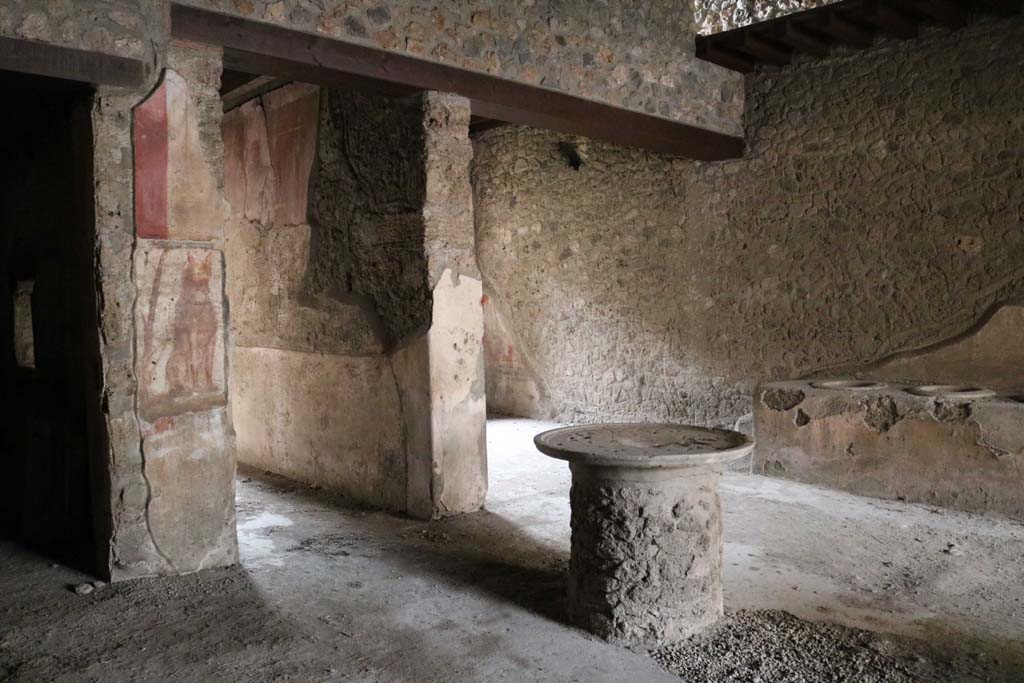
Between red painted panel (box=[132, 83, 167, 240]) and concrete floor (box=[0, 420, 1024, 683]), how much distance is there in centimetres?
149

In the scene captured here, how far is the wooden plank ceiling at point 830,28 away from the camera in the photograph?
16.0 feet

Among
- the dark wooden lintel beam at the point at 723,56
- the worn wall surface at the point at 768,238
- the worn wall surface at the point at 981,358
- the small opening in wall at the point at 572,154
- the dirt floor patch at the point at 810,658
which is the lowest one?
the dirt floor patch at the point at 810,658

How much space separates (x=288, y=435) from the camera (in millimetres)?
5371

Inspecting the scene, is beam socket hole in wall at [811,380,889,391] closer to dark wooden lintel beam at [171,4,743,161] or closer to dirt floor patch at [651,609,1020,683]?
dark wooden lintel beam at [171,4,743,161]

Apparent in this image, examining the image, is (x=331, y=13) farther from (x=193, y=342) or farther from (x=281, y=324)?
(x=281, y=324)

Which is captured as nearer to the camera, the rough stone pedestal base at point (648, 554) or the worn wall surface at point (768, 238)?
the rough stone pedestal base at point (648, 554)

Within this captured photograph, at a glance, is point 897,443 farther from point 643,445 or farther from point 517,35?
point 517,35

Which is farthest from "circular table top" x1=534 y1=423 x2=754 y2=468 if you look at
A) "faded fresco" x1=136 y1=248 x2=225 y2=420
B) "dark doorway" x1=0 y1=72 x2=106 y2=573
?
"dark doorway" x1=0 y1=72 x2=106 y2=573

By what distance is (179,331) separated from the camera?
3395 millimetres

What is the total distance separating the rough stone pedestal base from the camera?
276 centimetres

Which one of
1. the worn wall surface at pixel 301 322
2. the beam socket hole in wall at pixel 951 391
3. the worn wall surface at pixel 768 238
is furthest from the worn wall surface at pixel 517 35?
the beam socket hole in wall at pixel 951 391

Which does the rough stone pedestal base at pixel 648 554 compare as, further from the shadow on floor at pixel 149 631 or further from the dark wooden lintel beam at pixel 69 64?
the dark wooden lintel beam at pixel 69 64

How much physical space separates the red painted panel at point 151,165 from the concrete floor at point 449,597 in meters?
1.49

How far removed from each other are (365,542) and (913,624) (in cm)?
243
